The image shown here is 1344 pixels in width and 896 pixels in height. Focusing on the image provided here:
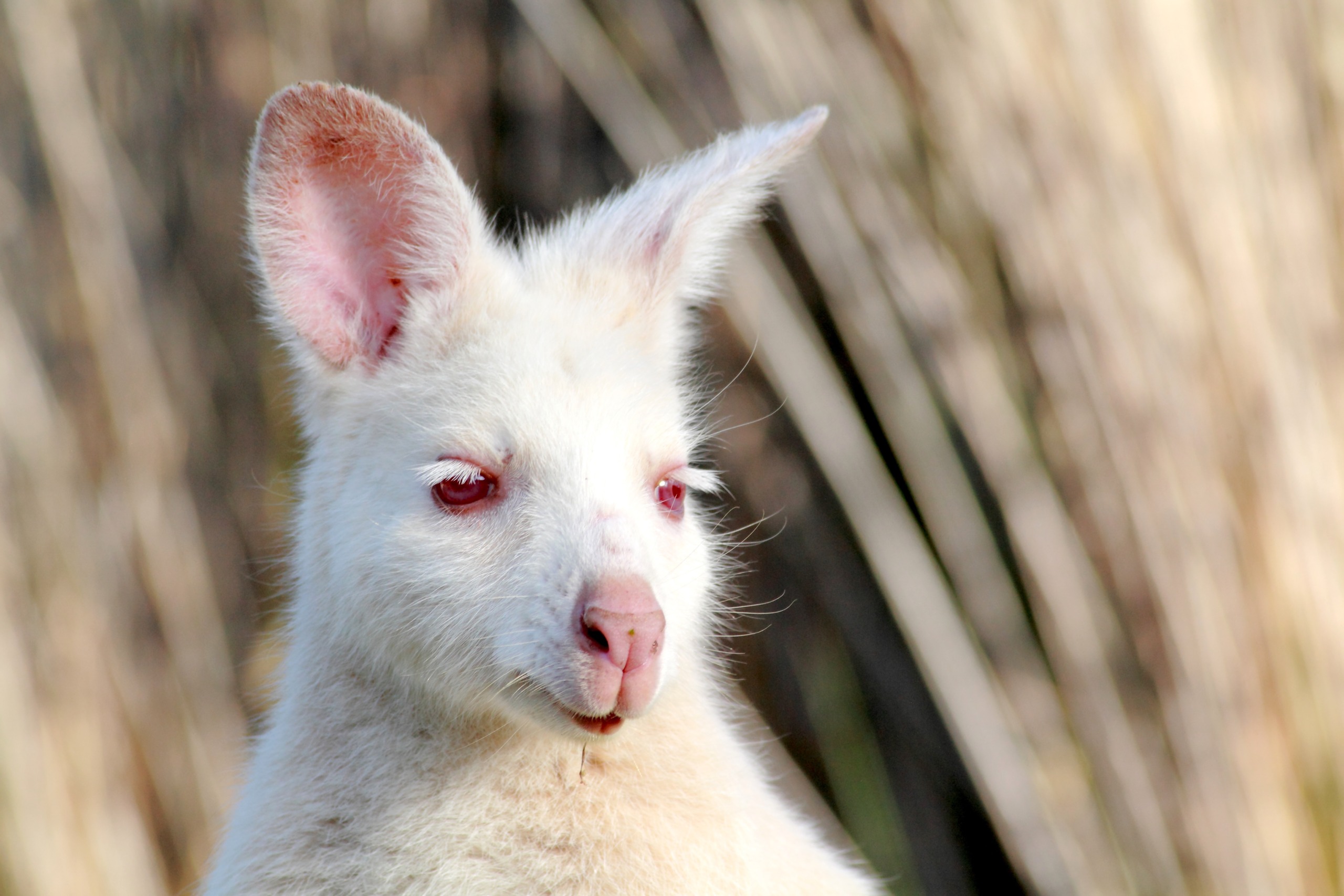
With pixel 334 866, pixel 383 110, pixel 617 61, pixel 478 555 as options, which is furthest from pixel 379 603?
pixel 617 61

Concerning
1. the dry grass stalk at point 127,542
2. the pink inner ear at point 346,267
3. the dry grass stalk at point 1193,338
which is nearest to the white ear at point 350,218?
the pink inner ear at point 346,267

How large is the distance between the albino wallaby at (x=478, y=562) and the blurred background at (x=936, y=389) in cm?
59

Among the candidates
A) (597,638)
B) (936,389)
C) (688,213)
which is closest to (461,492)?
(597,638)

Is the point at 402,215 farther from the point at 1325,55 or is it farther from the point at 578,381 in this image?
the point at 1325,55

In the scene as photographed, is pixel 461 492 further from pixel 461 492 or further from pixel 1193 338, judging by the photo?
pixel 1193 338

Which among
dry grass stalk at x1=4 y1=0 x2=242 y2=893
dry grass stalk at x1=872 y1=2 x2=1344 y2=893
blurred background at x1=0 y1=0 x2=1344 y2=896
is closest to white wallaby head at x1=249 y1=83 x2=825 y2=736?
blurred background at x1=0 y1=0 x2=1344 y2=896

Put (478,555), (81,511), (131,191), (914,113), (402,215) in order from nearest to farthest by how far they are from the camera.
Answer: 1. (478,555)
2. (402,215)
3. (914,113)
4. (81,511)
5. (131,191)

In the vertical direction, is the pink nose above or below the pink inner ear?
below

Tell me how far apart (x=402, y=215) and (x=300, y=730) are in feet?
3.24

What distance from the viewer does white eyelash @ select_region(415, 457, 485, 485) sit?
1.86 m

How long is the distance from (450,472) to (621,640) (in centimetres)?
45

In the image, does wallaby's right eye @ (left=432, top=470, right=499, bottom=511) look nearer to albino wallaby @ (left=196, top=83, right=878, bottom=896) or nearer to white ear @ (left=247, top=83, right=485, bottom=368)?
albino wallaby @ (left=196, top=83, right=878, bottom=896)

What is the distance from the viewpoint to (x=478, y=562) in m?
1.82

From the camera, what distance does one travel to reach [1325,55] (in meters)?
3.26
